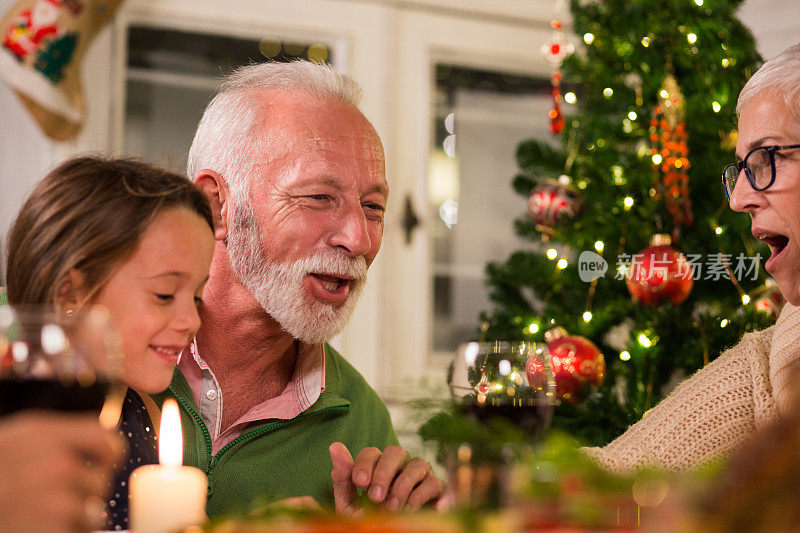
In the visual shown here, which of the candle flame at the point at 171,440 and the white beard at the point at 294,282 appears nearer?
the candle flame at the point at 171,440

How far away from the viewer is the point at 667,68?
2326mm

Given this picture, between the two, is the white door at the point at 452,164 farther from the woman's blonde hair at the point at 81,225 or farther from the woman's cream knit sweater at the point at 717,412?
the woman's blonde hair at the point at 81,225

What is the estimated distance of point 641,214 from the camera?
2332mm

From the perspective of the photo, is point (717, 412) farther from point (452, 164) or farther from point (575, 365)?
point (452, 164)

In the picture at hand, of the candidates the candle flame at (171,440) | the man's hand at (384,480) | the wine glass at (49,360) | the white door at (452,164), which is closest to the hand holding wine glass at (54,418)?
the wine glass at (49,360)

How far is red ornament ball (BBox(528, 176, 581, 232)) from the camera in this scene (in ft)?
7.38

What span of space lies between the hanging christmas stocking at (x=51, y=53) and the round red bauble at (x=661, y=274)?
1735 mm

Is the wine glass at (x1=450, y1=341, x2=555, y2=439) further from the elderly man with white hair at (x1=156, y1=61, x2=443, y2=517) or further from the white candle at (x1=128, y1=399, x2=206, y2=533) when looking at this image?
the elderly man with white hair at (x1=156, y1=61, x2=443, y2=517)

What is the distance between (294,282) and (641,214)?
3.84 ft

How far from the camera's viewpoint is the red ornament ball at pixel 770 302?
6.80 ft

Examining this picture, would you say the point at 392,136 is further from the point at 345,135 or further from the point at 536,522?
the point at 536,522

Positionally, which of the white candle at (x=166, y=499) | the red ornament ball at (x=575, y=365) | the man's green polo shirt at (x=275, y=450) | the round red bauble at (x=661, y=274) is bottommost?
the man's green polo shirt at (x=275, y=450)

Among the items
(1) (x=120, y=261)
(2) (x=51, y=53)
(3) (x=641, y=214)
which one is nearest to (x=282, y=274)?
(1) (x=120, y=261)

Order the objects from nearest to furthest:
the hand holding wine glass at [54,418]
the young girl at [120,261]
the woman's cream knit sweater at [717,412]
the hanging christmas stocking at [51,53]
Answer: the hand holding wine glass at [54,418] < the young girl at [120,261] < the woman's cream knit sweater at [717,412] < the hanging christmas stocking at [51,53]
